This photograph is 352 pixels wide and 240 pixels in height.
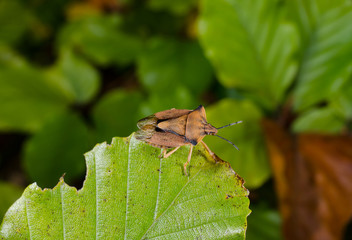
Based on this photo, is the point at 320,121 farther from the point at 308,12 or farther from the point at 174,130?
the point at 174,130

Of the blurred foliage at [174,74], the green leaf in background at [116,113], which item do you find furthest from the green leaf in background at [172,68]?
the green leaf in background at [116,113]

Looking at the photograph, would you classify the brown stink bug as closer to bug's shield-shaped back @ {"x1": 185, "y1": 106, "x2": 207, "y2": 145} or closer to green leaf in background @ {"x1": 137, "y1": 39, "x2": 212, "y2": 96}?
bug's shield-shaped back @ {"x1": 185, "y1": 106, "x2": 207, "y2": 145}

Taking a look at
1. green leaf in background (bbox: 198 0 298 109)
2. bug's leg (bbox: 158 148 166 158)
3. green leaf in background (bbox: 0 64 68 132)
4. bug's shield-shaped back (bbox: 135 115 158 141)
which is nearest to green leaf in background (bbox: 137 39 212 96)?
green leaf in background (bbox: 198 0 298 109)

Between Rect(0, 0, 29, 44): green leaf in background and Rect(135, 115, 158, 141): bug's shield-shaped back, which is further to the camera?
Rect(0, 0, 29, 44): green leaf in background

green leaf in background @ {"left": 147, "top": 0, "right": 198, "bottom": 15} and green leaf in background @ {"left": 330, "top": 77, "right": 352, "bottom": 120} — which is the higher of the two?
green leaf in background @ {"left": 147, "top": 0, "right": 198, "bottom": 15}

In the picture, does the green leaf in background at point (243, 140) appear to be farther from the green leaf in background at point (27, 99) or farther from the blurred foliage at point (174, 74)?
the green leaf in background at point (27, 99)

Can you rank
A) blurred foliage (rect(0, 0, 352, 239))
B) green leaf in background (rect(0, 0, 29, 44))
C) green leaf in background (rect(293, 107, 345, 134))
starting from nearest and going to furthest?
blurred foliage (rect(0, 0, 352, 239)) → green leaf in background (rect(293, 107, 345, 134)) → green leaf in background (rect(0, 0, 29, 44))

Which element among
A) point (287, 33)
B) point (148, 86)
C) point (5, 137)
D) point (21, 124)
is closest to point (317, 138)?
point (287, 33)

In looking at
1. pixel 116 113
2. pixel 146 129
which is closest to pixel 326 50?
pixel 146 129
